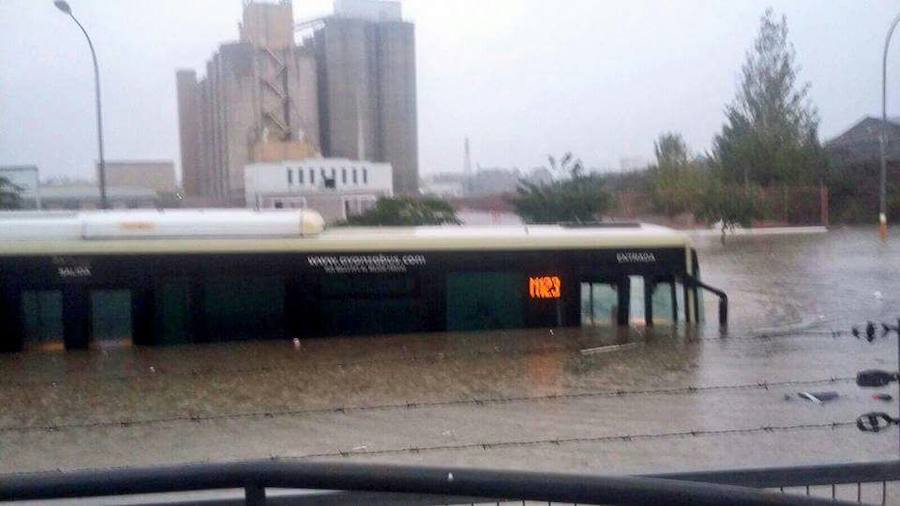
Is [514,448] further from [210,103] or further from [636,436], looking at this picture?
[210,103]

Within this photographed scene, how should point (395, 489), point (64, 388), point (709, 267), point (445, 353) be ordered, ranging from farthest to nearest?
point (709, 267)
point (445, 353)
point (64, 388)
point (395, 489)

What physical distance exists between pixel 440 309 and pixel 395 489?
1072cm

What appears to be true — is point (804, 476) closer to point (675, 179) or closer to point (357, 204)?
point (675, 179)

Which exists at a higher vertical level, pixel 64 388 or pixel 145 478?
pixel 145 478

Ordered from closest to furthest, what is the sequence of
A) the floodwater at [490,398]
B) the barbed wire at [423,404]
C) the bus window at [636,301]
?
the floodwater at [490,398], the barbed wire at [423,404], the bus window at [636,301]

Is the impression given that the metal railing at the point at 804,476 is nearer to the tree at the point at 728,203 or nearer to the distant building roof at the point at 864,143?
the tree at the point at 728,203

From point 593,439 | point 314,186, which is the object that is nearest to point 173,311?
point 314,186

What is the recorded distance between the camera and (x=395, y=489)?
8.98ft

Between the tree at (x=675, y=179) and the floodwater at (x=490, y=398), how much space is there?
6.02 ft

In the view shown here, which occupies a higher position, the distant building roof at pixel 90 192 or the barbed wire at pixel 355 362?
the distant building roof at pixel 90 192

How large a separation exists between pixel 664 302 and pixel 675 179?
7.10 feet

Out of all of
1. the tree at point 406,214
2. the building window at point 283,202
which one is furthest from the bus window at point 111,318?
the tree at point 406,214

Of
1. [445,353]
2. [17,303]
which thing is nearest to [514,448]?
[445,353]

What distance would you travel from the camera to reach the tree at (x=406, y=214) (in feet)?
50.0
